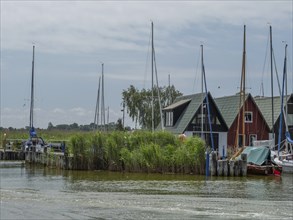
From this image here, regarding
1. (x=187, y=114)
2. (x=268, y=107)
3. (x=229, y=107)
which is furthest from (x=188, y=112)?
(x=268, y=107)

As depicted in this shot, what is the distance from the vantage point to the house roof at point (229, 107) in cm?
6431

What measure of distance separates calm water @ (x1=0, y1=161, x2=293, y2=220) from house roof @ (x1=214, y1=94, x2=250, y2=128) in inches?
865

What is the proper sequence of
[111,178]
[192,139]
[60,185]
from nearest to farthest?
[60,185], [111,178], [192,139]

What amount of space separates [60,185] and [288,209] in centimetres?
1592

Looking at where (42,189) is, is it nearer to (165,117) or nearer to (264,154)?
(264,154)

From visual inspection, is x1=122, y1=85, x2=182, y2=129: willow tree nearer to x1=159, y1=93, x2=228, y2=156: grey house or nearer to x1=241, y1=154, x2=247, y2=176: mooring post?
x1=159, y1=93, x2=228, y2=156: grey house

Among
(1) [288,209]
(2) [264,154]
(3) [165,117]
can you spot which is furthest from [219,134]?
(1) [288,209]

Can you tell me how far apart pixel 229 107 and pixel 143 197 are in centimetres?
3929

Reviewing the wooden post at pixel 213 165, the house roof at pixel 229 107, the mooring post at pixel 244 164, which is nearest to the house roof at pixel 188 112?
the house roof at pixel 229 107

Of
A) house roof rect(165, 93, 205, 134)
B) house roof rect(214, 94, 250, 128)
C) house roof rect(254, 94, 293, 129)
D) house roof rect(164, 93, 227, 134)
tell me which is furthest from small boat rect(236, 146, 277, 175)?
house roof rect(254, 94, 293, 129)

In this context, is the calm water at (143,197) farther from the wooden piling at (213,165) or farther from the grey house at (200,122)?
the grey house at (200,122)

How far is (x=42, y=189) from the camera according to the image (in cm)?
3266

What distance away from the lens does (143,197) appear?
28156 mm

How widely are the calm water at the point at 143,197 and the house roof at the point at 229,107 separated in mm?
21965
